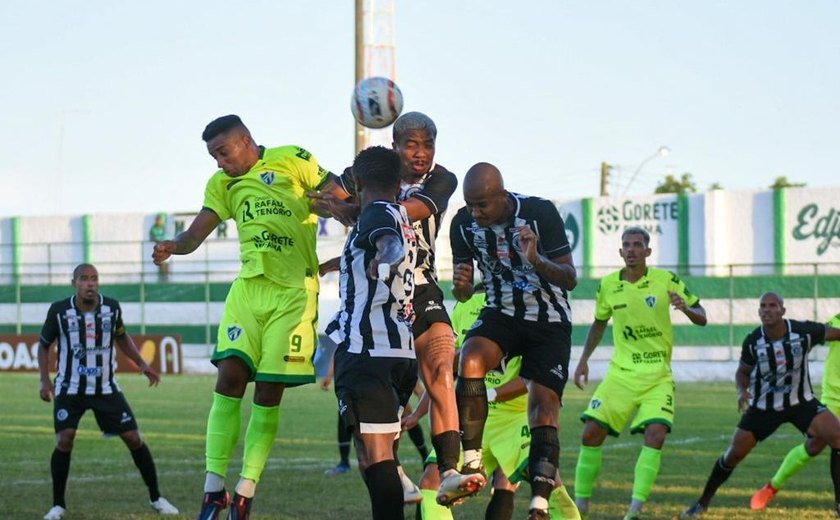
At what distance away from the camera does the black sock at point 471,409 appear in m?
8.52

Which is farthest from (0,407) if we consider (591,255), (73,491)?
(591,255)

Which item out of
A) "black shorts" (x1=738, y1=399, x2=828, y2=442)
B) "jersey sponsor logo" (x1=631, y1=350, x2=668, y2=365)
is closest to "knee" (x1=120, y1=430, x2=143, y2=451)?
"jersey sponsor logo" (x1=631, y1=350, x2=668, y2=365)

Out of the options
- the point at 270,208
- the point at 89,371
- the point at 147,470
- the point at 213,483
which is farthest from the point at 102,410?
the point at 270,208

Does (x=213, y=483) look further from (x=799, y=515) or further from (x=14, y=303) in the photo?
(x=14, y=303)

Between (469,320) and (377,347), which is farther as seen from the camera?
(469,320)

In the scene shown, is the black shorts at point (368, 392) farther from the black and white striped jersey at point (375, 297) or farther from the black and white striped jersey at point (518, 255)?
the black and white striped jersey at point (518, 255)

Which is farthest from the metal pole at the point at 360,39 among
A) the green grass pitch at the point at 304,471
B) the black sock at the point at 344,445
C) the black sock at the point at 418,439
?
the black sock at the point at 418,439

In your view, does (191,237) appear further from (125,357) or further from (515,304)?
(125,357)

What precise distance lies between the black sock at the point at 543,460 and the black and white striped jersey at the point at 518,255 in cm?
75

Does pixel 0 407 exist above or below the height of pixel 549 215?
below

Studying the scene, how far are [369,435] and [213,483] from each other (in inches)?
75.1

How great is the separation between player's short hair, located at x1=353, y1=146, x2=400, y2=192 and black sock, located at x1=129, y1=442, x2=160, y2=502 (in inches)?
201

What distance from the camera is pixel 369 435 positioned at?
7.43m

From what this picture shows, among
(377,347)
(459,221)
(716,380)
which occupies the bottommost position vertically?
(716,380)
